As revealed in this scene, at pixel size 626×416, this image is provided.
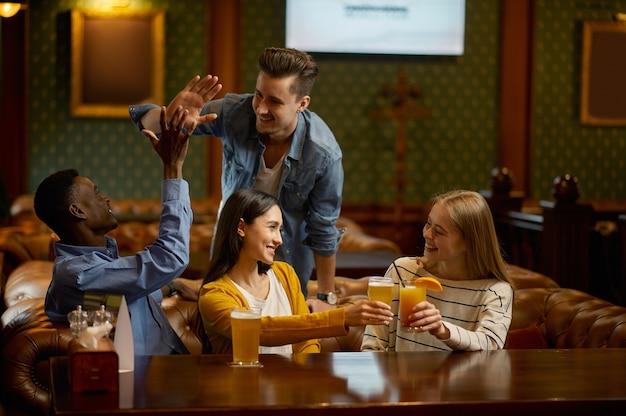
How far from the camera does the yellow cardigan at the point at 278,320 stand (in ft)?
7.45

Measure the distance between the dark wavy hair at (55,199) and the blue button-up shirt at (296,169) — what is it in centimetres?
56

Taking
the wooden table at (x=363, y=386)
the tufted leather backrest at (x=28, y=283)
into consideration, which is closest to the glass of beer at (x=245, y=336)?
the wooden table at (x=363, y=386)

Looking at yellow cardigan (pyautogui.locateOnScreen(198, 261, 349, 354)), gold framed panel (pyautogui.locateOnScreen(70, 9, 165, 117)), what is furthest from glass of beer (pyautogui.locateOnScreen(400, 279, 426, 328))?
gold framed panel (pyautogui.locateOnScreen(70, 9, 165, 117))

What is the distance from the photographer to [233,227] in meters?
2.66

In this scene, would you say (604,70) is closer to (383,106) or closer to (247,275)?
(383,106)

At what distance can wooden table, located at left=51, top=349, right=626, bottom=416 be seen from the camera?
1.71m

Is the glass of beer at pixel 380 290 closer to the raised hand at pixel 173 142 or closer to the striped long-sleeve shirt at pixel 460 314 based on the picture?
the striped long-sleeve shirt at pixel 460 314

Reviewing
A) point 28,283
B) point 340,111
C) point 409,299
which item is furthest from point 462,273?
point 340,111

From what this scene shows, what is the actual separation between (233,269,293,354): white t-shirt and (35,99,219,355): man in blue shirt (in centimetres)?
25

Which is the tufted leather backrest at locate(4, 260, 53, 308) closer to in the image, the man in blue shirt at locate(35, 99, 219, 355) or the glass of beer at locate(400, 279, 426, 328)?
the man in blue shirt at locate(35, 99, 219, 355)

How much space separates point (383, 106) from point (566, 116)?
71.7 inches

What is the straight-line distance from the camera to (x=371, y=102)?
8.37 m

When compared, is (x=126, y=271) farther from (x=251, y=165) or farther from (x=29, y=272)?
(x=29, y=272)

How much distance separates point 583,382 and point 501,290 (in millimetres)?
617
